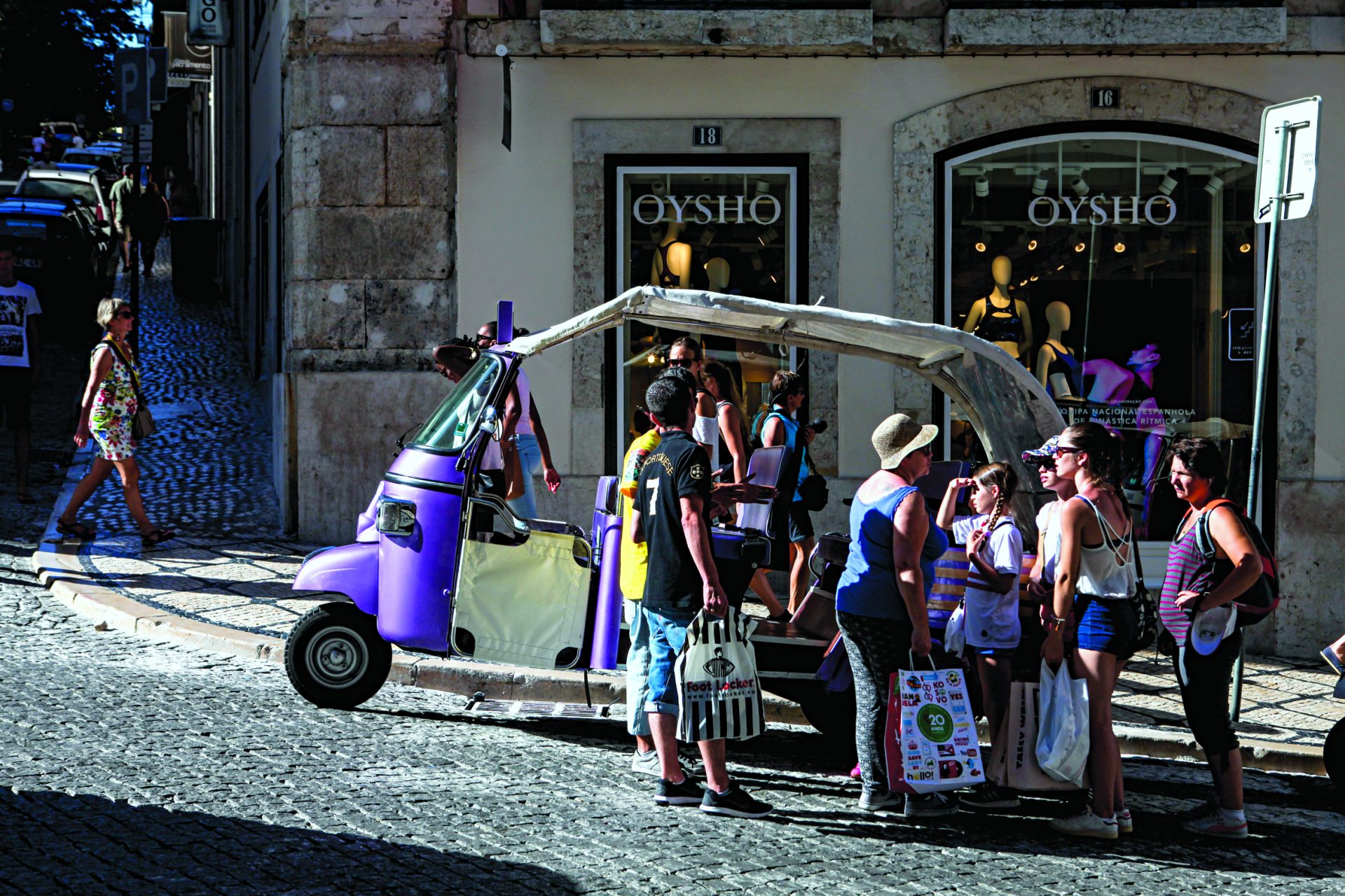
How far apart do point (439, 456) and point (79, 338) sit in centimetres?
1389

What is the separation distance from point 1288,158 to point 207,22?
15235mm

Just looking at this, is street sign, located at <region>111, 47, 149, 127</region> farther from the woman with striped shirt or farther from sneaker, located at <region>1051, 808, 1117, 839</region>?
sneaker, located at <region>1051, 808, 1117, 839</region>

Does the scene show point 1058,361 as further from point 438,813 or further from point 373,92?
point 438,813

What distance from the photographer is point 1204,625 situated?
6051 millimetres

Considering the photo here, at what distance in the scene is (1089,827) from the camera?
5.84 m

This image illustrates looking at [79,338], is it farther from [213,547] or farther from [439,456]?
[439,456]

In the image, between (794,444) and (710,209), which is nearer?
(794,444)

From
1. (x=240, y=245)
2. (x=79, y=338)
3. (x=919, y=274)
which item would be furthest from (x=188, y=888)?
(x=240, y=245)

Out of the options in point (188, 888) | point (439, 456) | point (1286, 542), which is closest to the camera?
point (188, 888)

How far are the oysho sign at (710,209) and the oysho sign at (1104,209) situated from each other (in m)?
1.88

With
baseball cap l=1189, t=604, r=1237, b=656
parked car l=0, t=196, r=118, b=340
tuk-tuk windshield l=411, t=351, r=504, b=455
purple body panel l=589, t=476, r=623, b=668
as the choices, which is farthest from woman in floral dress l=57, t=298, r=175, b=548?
parked car l=0, t=196, r=118, b=340

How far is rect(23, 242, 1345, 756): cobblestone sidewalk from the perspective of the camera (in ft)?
27.2

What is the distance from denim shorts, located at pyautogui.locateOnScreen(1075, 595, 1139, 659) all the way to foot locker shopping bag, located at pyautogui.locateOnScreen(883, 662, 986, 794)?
1.78 ft

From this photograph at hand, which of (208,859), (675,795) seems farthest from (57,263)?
(208,859)
